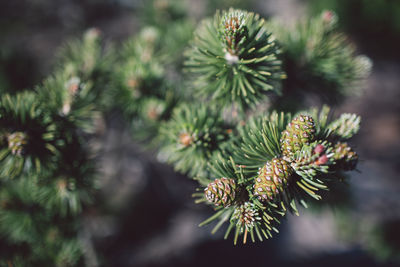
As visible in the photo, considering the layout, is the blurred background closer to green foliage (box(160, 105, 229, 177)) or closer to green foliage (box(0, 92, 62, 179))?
green foliage (box(0, 92, 62, 179))

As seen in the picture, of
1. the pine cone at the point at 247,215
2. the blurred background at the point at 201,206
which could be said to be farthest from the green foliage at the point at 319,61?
the blurred background at the point at 201,206

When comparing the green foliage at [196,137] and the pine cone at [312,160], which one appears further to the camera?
the green foliage at [196,137]

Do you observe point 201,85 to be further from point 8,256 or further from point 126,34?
point 126,34

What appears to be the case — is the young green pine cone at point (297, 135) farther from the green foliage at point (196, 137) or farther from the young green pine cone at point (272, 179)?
the green foliage at point (196, 137)

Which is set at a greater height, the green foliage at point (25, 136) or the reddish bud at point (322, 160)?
the green foliage at point (25, 136)

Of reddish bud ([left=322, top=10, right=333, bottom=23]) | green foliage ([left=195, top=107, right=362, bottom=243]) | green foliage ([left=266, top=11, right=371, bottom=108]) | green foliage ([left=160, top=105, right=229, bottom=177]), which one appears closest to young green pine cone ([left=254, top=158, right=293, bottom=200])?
green foliage ([left=195, top=107, right=362, bottom=243])

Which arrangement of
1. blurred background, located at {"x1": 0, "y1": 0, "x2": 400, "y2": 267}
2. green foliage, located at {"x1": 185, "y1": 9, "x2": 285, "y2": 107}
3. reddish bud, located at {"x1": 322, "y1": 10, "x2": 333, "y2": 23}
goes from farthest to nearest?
blurred background, located at {"x1": 0, "y1": 0, "x2": 400, "y2": 267} < reddish bud, located at {"x1": 322, "y1": 10, "x2": 333, "y2": 23} < green foliage, located at {"x1": 185, "y1": 9, "x2": 285, "y2": 107}
